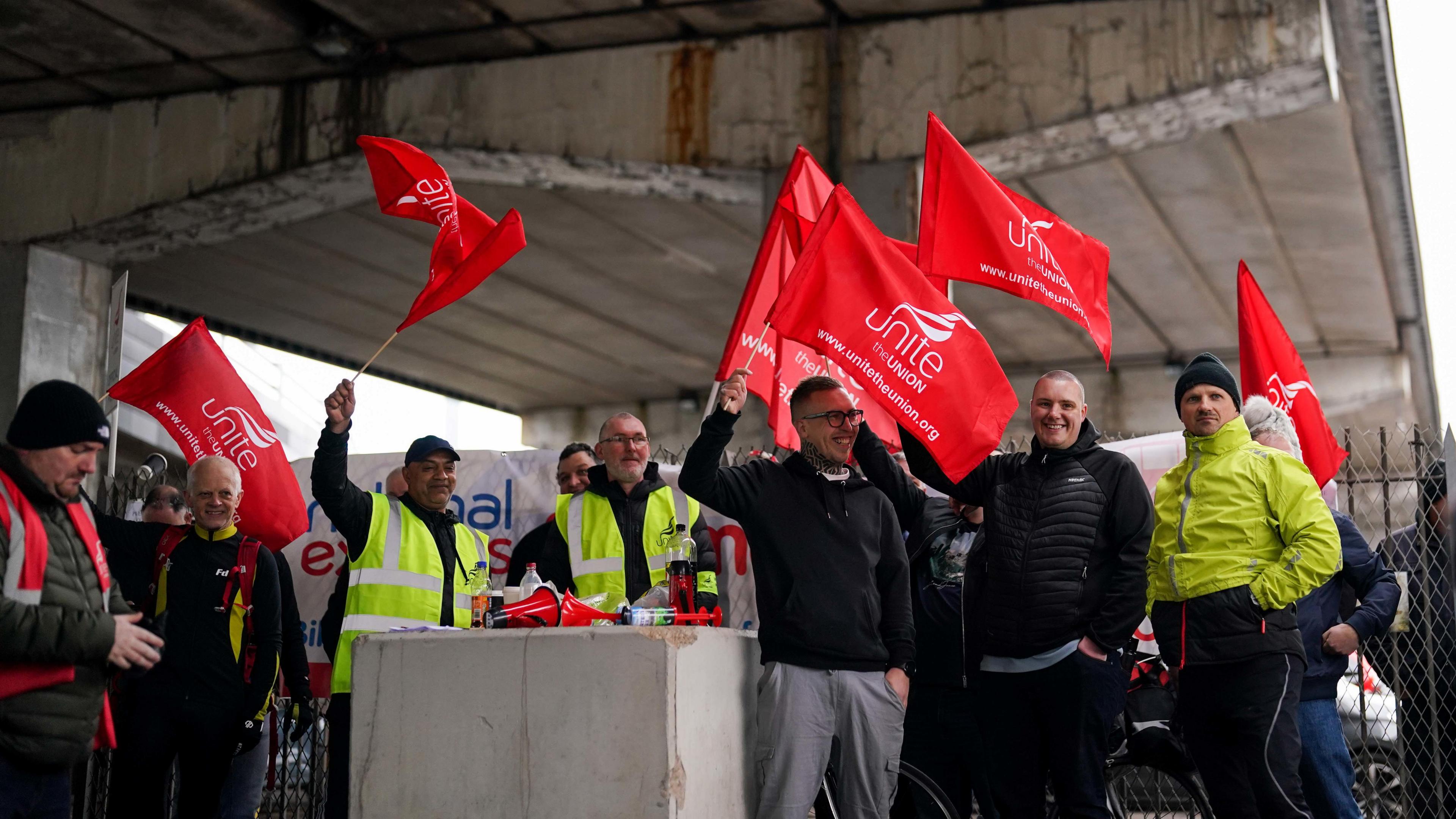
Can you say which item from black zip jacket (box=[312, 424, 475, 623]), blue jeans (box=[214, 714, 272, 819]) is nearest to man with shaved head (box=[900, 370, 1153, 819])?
black zip jacket (box=[312, 424, 475, 623])

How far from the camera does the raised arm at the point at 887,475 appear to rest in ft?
18.0

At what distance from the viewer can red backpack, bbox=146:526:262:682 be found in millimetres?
5793

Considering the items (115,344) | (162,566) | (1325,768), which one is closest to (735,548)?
(162,566)

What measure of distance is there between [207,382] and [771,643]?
3.74 meters

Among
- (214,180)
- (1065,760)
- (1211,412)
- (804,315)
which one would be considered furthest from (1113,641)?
(214,180)

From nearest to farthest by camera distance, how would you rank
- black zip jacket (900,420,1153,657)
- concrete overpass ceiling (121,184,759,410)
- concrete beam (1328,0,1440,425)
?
black zip jacket (900,420,1153,657) < concrete beam (1328,0,1440,425) < concrete overpass ceiling (121,184,759,410)

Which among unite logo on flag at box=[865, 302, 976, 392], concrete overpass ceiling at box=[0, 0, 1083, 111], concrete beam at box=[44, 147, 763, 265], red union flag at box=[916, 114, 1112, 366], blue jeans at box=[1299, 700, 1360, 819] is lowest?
blue jeans at box=[1299, 700, 1360, 819]

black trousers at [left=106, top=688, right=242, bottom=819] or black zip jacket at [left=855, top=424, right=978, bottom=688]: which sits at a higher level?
black zip jacket at [left=855, top=424, right=978, bottom=688]

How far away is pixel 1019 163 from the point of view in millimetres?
9664

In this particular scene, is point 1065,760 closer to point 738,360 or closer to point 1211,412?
point 1211,412

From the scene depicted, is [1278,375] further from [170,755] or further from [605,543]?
[170,755]

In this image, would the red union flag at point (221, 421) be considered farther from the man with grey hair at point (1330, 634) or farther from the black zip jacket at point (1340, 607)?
the black zip jacket at point (1340, 607)

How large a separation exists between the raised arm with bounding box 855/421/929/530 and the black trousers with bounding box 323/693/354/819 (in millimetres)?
2239

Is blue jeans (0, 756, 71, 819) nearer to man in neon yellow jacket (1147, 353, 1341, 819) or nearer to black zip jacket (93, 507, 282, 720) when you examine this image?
black zip jacket (93, 507, 282, 720)
